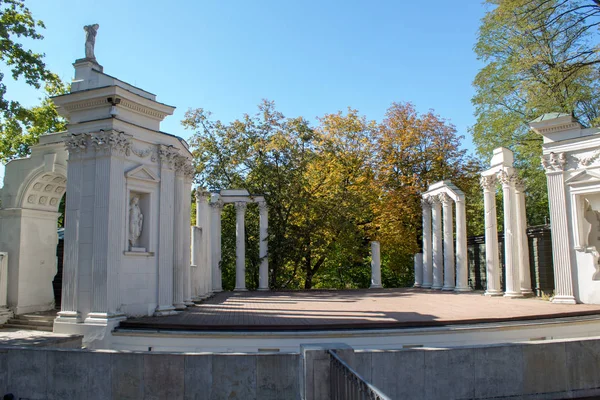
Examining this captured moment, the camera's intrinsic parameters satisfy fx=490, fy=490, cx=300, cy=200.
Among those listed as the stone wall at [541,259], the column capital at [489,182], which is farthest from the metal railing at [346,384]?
the stone wall at [541,259]

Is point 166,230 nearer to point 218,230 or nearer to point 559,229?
point 218,230

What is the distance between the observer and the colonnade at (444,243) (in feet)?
81.2

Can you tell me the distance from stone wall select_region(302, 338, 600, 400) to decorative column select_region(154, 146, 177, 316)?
357 inches

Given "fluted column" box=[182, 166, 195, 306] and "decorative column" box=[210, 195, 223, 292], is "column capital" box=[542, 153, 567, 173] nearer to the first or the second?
"fluted column" box=[182, 166, 195, 306]

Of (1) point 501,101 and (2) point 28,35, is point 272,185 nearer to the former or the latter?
(1) point 501,101

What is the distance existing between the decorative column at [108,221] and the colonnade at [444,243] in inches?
667

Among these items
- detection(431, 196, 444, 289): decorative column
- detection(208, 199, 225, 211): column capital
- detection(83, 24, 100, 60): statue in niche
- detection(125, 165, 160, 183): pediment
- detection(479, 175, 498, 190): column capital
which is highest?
detection(83, 24, 100, 60): statue in niche

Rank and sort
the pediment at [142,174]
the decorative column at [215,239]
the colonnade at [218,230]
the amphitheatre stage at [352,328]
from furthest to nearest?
the decorative column at [215,239] < the colonnade at [218,230] < the pediment at [142,174] < the amphitheatre stage at [352,328]

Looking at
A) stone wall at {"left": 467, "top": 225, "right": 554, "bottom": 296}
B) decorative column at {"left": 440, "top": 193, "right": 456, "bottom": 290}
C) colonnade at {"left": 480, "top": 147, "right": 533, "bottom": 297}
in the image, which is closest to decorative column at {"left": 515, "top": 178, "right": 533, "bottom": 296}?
colonnade at {"left": 480, "top": 147, "right": 533, "bottom": 297}

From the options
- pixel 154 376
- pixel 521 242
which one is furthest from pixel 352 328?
pixel 521 242

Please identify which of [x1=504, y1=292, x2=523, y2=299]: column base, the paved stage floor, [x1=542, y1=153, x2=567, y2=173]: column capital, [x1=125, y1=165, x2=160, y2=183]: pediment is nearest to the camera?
the paved stage floor

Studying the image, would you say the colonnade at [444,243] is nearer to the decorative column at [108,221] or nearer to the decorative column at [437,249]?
the decorative column at [437,249]

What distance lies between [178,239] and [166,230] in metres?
0.74

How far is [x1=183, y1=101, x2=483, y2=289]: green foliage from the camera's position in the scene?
31.0 metres
